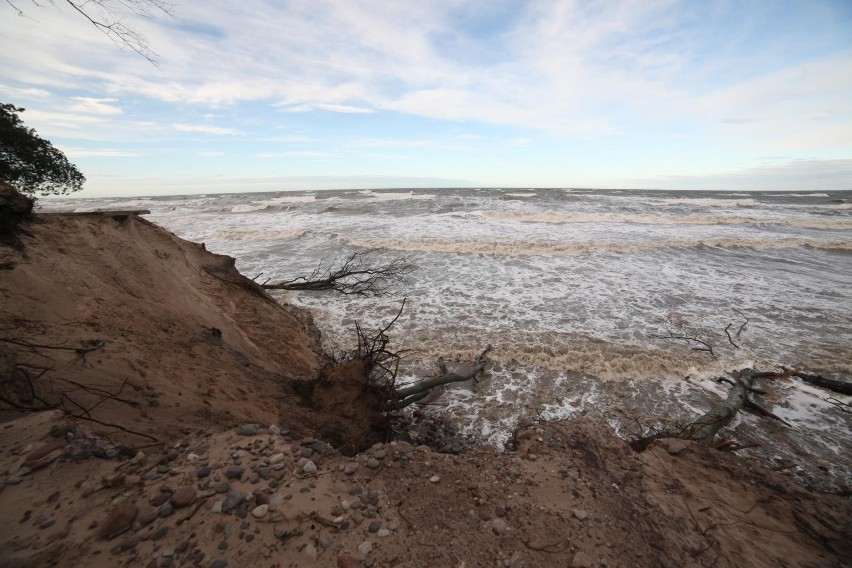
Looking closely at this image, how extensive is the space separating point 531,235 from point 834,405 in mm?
11832

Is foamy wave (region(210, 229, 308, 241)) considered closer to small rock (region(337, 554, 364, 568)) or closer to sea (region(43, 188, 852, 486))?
sea (region(43, 188, 852, 486))

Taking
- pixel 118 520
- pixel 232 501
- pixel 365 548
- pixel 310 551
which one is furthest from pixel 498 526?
pixel 118 520

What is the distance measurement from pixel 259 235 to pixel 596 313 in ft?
48.8

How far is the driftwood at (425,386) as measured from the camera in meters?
3.62

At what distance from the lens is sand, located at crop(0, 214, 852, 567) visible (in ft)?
5.75

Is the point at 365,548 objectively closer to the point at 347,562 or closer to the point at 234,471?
the point at 347,562

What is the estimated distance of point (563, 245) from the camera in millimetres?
13656

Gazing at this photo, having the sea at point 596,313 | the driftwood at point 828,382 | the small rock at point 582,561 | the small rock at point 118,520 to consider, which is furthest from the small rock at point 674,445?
the driftwood at point 828,382

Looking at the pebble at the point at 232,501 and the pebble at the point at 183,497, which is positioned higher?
the pebble at the point at 183,497

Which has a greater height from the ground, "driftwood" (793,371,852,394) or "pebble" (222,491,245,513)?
"pebble" (222,491,245,513)

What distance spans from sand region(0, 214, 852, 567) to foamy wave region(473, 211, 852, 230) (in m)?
18.7

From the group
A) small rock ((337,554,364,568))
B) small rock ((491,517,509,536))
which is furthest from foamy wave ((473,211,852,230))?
small rock ((337,554,364,568))

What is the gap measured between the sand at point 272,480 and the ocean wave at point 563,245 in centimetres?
1020

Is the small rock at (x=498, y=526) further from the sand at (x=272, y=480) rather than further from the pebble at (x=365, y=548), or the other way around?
the pebble at (x=365, y=548)
